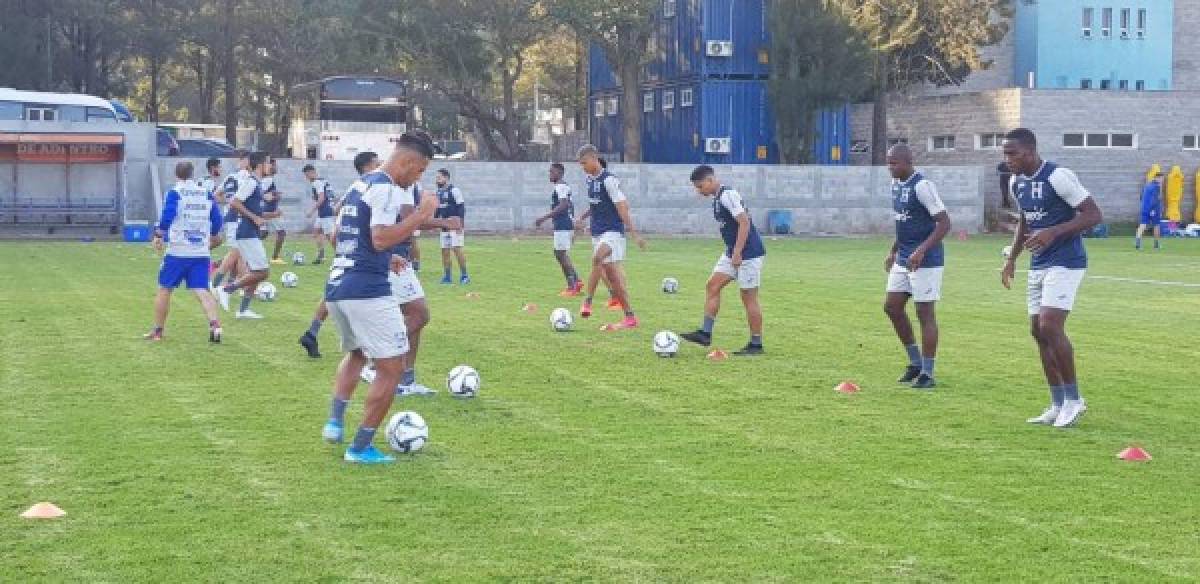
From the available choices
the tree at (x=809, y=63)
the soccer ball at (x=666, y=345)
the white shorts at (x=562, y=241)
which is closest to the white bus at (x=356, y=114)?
the tree at (x=809, y=63)

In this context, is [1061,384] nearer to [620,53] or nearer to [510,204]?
[510,204]

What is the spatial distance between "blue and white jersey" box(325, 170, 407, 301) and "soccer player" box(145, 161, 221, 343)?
24.3ft

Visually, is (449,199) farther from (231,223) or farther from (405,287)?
(405,287)

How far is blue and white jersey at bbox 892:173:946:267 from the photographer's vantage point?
13625mm

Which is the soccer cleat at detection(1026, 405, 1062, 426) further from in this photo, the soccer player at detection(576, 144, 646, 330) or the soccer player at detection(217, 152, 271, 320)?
the soccer player at detection(217, 152, 271, 320)

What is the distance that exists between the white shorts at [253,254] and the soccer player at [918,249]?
861 cm

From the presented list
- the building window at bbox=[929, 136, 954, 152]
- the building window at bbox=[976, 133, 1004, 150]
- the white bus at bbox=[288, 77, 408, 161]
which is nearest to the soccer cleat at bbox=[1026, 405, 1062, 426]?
the white bus at bbox=[288, 77, 408, 161]

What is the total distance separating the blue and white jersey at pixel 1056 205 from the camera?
450 inches

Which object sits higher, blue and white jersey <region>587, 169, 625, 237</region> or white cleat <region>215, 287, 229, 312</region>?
blue and white jersey <region>587, 169, 625, 237</region>

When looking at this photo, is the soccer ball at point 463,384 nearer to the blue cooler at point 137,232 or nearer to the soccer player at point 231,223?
the soccer player at point 231,223

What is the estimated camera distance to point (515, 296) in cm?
2431

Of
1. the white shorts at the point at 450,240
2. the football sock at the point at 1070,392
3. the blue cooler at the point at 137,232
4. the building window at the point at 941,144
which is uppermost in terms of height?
the building window at the point at 941,144

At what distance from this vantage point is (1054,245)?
11.5 meters

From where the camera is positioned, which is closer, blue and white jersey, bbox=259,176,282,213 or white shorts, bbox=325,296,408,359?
white shorts, bbox=325,296,408,359
